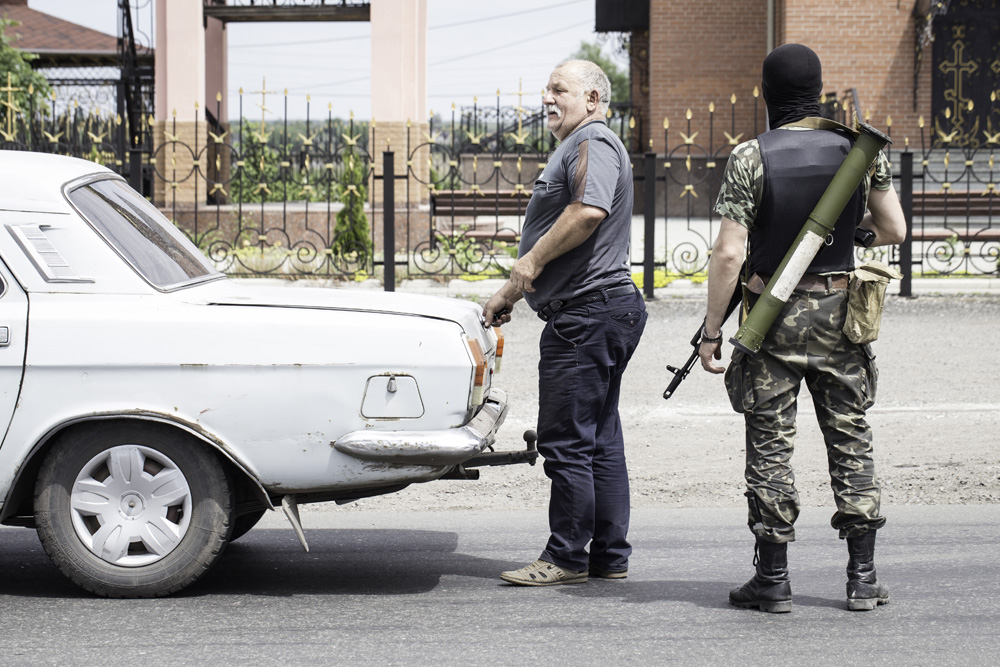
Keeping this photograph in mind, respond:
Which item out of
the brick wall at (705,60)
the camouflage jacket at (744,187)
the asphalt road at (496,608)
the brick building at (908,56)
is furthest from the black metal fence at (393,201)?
the camouflage jacket at (744,187)

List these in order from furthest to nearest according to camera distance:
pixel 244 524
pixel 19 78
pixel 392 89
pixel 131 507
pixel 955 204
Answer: pixel 19 78, pixel 955 204, pixel 392 89, pixel 244 524, pixel 131 507

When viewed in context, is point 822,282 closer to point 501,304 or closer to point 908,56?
point 501,304

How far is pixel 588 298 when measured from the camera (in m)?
4.69

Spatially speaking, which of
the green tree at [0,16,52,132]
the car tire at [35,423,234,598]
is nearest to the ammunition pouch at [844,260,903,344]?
the car tire at [35,423,234,598]

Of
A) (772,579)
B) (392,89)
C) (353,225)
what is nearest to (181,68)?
(392,89)

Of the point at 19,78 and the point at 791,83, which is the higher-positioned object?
the point at 19,78

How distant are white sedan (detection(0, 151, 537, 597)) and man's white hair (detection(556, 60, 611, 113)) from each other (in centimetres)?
108

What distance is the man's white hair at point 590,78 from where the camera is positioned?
4.68 m

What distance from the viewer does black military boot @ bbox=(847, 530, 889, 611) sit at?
14.4ft

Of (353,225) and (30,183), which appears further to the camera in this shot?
(353,225)

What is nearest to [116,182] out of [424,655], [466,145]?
[424,655]

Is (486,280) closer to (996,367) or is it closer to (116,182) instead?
(996,367)

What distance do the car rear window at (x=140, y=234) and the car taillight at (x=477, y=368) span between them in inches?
46.8

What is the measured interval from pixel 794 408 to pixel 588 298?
0.90 meters
